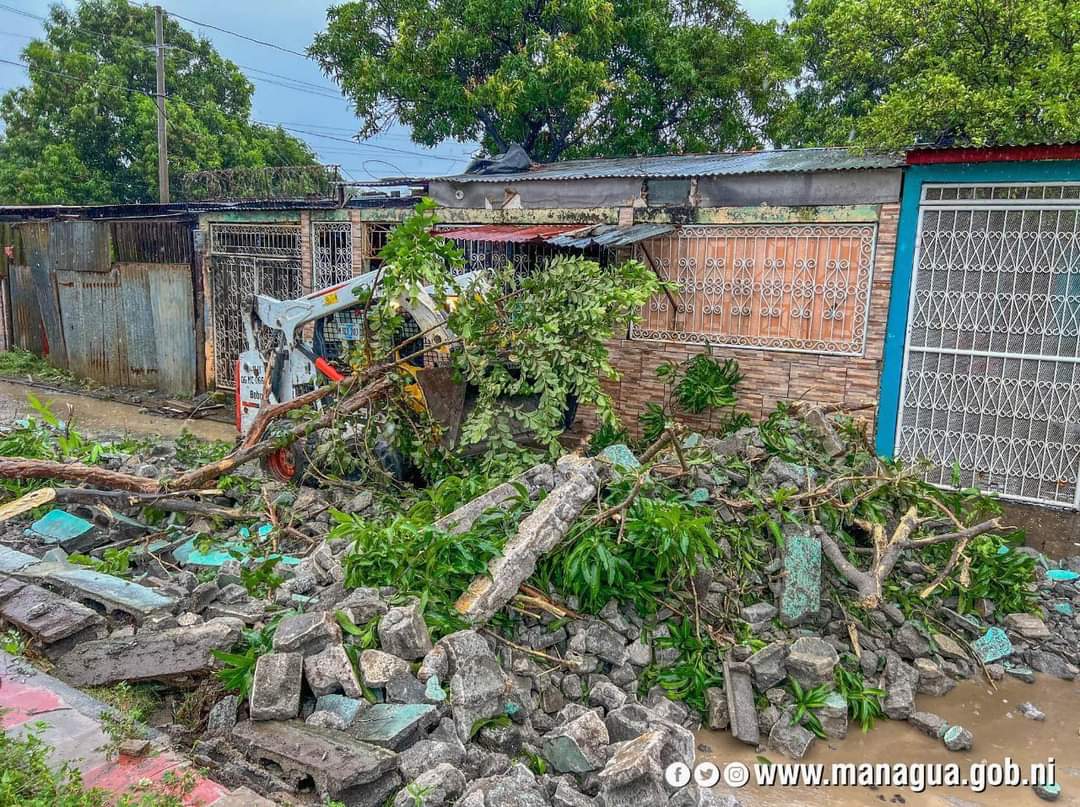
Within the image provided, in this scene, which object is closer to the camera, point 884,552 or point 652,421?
point 884,552

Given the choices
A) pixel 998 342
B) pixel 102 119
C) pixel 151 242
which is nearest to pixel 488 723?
pixel 998 342

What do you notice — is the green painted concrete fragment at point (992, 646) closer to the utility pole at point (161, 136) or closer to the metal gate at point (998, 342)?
the metal gate at point (998, 342)

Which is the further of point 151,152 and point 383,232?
point 151,152

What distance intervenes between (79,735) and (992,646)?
16.7 feet

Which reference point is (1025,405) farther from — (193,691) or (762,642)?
(193,691)

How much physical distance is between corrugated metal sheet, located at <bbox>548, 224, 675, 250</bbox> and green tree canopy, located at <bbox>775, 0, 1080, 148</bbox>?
2.23 metres

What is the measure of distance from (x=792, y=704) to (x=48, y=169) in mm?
24181

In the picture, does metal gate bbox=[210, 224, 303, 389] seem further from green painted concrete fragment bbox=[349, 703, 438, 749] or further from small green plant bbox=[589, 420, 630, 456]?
green painted concrete fragment bbox=[349, 703, 438, 749]

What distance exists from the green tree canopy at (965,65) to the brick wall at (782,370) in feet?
4.67

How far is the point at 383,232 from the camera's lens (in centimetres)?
1116

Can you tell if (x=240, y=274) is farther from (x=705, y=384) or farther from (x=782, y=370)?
(x=782, y=370)

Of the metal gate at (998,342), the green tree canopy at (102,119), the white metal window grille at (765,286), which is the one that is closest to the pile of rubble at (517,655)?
the metal gate at (998,342)

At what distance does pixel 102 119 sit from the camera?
22031mm

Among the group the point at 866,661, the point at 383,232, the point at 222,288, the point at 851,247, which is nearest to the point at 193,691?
the point at 866,661
